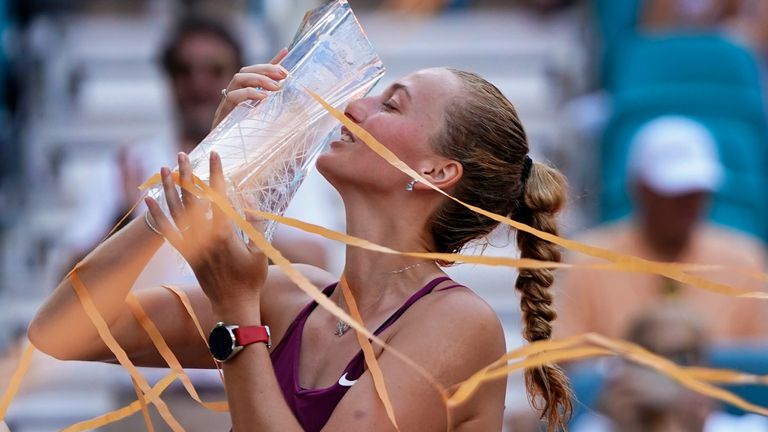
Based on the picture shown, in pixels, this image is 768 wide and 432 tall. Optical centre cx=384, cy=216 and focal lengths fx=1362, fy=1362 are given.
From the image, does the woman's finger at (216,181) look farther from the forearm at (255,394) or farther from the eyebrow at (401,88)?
the eyebrow at (401,88)

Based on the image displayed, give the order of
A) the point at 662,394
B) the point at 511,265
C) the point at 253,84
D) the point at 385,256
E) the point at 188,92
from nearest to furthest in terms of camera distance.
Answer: the point at 511,265, the point at 253,84, the point at 385,256, the point at 662,394, the point at 188,92

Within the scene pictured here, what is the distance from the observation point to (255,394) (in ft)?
6.79

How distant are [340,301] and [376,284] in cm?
8

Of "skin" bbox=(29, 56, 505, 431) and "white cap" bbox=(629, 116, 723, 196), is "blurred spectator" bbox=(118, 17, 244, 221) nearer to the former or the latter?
"white cap" bbox=(629, 116, 723, 196)

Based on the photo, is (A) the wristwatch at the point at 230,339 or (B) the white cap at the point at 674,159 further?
(B) the white cap at the point at 674,159

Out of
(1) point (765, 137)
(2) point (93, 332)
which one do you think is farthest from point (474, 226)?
(1) point (765, 137)

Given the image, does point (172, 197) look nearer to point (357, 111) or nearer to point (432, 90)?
point (357, 111)

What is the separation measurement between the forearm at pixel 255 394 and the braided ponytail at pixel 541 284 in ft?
1.73

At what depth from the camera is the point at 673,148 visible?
16.6ft

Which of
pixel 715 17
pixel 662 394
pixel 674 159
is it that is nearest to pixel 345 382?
pixel 662 394

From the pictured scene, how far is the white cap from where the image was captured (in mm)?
4961

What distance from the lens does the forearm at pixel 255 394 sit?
2.05 meters

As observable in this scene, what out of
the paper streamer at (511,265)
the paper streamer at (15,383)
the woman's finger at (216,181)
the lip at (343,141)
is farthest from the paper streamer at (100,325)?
the lip at (343,141)

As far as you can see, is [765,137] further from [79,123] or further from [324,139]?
[324,139]
